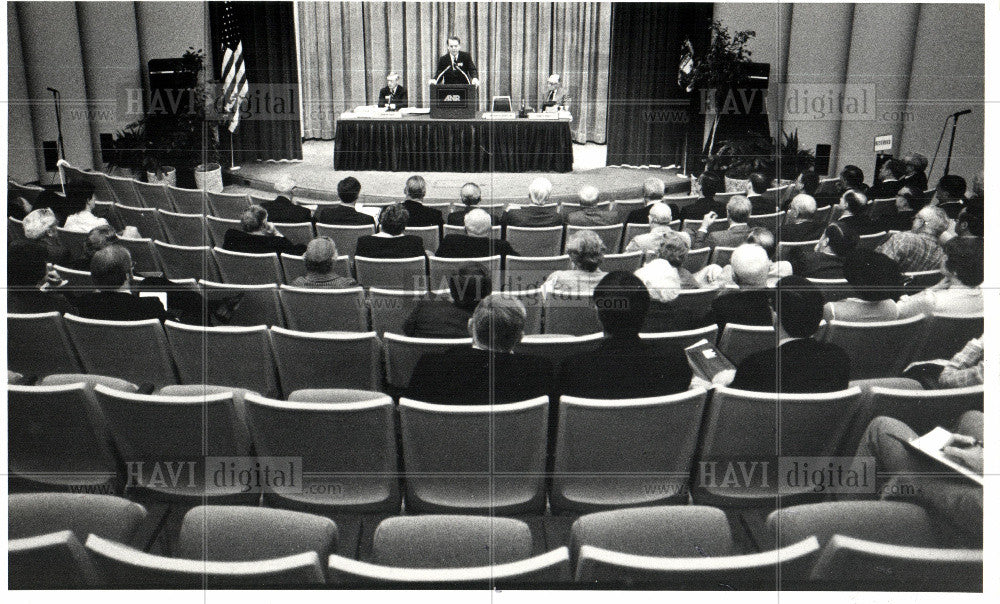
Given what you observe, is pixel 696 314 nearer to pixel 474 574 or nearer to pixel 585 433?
pixel 585 433

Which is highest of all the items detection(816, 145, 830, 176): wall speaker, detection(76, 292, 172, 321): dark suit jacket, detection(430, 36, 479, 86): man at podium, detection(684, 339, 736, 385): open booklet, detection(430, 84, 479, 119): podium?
detection(430, 36, 479, 86): man at podium

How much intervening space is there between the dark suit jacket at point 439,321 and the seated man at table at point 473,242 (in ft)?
4.01

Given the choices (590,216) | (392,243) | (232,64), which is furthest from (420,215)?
(232,64)

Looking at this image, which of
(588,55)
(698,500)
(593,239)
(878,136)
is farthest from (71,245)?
(588,55)

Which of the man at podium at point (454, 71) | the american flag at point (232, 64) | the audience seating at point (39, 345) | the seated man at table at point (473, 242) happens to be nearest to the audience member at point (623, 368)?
the seated man at table at point (473, 242)

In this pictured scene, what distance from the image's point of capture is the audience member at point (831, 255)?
4297mm

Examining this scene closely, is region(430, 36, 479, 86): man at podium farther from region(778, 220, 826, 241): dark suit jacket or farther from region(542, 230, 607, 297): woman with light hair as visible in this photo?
region(542, 230, 607, 297): woman with light hair

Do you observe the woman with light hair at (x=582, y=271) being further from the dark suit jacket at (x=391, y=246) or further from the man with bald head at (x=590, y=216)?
the man with bald head at (x=590, y=216)

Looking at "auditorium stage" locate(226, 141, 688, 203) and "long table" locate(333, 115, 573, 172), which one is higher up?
"long table" locate(333, 115, 573, 172)

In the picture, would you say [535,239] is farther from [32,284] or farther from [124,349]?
[32,284]

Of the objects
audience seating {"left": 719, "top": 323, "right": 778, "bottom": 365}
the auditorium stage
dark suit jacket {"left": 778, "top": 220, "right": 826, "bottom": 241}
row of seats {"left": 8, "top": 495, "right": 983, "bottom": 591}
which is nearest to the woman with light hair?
audience seating {"left": 719, "top": 323, "right": 778, "bottom": 365}

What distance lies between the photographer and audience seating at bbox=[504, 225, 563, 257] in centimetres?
537

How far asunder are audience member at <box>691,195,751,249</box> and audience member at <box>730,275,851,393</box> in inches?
82.6

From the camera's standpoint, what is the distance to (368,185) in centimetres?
908
